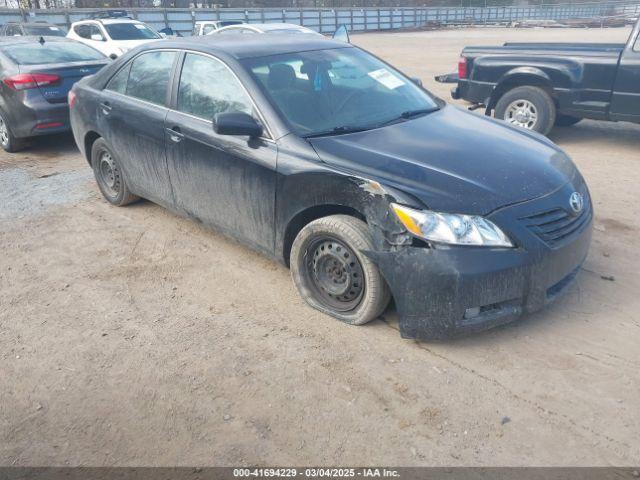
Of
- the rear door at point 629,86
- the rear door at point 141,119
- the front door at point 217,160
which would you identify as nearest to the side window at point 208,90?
the front door at point 217,160

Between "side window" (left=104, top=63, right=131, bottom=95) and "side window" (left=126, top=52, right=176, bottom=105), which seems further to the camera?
"side window" (left=104, top=63, right=131, bottom=95)

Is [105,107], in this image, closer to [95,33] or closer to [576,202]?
[576,202]

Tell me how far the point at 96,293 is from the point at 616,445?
341 centimetres

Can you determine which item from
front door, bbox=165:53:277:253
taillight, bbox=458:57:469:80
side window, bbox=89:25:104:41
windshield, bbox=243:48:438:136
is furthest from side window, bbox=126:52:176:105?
side window, bbox=89:25:104:41

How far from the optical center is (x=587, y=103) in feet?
23.4

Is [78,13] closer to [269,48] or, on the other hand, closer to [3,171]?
[3,171]

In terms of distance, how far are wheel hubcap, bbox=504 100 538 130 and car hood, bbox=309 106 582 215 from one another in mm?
3977

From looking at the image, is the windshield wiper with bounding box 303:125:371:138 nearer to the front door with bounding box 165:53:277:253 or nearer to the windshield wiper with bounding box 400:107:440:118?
the front door with bounding box 165:53:277:253

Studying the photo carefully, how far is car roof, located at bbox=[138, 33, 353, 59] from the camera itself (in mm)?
4074

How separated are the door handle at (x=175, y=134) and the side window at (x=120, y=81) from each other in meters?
0.97

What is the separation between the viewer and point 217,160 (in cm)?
395

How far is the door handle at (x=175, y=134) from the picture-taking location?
13.8 ft

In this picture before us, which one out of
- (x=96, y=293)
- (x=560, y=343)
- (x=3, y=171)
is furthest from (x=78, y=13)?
(x=560, y=343)

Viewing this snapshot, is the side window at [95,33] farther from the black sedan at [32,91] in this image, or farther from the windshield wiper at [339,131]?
the windshield wiper at [339,131]
